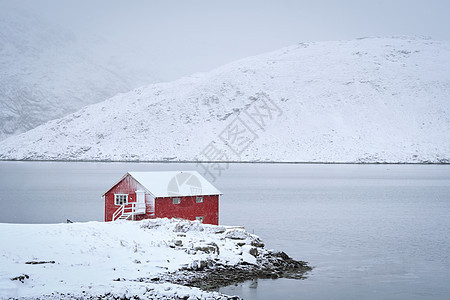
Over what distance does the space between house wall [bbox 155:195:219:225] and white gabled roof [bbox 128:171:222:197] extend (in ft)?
1.24

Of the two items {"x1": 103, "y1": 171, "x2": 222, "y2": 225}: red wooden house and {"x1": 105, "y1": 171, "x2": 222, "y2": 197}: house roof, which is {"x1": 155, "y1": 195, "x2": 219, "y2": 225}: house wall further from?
{"x1": 105, "y1": 171, "x2": 222, "y2": 197}: house roof

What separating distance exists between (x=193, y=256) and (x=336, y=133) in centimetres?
11286

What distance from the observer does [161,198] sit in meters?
32.6

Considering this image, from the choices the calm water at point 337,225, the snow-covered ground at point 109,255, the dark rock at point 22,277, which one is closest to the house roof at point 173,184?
the snow-covered ground at point 109,255

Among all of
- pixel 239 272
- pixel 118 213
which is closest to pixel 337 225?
pixel 118 213

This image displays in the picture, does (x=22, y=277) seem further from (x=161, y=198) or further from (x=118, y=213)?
(x=118, y=213)

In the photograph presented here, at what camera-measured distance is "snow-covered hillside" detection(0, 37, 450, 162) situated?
431 ft

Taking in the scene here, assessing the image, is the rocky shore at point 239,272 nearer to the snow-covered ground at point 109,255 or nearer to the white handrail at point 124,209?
the snow-covered ground at point 109,255

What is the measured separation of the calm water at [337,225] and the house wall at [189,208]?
3.76 meters

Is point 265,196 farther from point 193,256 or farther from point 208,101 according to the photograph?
point 208,101

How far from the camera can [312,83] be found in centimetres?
15300

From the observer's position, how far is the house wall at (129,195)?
32562 millimetres

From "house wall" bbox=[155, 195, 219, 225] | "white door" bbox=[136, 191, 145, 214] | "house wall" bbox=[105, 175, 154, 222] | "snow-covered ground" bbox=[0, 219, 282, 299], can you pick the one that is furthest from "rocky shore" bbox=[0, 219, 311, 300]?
"white door" bbox=[136, 191, 145, 214]

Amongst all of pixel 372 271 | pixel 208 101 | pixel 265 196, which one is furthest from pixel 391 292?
pixel 208 101
